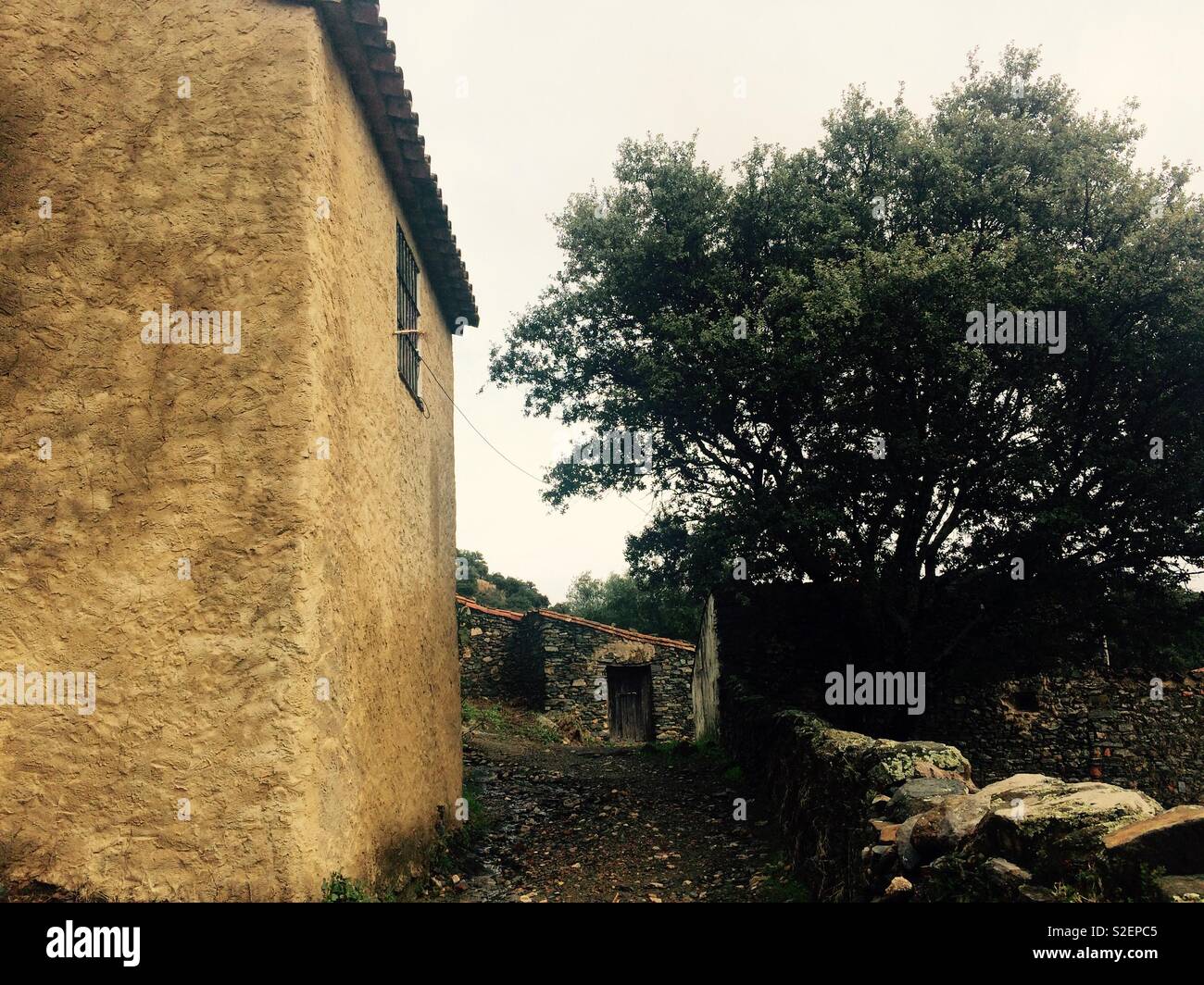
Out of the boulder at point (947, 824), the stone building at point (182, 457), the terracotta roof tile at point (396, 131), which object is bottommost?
the boulder at point (947, 824)

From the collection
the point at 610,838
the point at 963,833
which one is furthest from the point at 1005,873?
the point at 610,838

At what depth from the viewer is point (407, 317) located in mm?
8406

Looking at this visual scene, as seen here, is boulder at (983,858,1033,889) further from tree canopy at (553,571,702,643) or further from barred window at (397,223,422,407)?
tree canopy at (553,571,702,643)

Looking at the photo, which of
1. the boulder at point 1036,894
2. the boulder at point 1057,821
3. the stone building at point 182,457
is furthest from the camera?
the stone building at point 182,457

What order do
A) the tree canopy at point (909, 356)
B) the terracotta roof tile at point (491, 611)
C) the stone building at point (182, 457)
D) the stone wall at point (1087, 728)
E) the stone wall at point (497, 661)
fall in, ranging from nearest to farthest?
the stone building at point (182, 457)
the tree canopy at point (909, 356)
the stone wall at point (1087, 728)
the stone wall at point (497, 661)
the terracotta roof tile at point (491, 611)

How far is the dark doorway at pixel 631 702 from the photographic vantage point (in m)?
20.5

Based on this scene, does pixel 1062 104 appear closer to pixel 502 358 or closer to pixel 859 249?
pixel 859 249

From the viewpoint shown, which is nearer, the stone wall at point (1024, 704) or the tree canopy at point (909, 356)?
the tree canopy at point (909, 356)

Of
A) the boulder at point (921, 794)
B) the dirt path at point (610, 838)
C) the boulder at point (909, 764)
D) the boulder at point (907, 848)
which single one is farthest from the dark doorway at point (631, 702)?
the boulder at point (907, 848)

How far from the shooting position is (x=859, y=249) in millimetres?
12422

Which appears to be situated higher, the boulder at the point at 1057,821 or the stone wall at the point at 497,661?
the boulder at the point at 1057,821

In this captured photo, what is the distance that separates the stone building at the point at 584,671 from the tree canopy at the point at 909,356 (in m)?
5.67

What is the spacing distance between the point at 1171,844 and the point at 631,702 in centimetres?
A: 1767

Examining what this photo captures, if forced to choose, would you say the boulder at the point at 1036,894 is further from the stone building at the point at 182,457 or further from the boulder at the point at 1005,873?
the stone building at the point at 182,457
